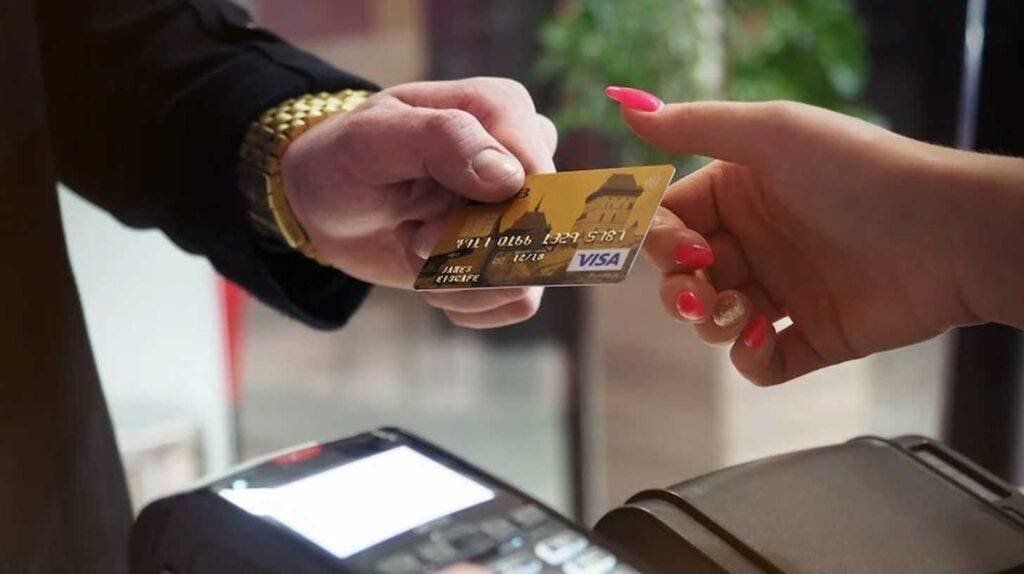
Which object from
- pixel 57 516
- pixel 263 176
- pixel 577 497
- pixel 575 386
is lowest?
pixel 577 497

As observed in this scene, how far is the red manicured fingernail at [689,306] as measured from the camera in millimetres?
557

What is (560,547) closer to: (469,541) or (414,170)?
(469,541)

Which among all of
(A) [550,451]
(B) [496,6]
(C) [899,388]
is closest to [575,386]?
(A) [550,451]

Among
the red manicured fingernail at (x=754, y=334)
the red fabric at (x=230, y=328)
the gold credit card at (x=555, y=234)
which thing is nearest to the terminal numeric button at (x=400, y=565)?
the gold credit card at (x=555, y=234)

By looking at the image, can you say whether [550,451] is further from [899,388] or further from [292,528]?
[292,528]

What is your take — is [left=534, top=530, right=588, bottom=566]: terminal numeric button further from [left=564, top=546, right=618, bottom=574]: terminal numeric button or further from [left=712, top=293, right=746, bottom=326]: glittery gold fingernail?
[left=712, top=293, right=746, bottom=326]: glittery gold fingernail

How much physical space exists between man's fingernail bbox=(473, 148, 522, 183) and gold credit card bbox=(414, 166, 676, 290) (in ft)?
0.03

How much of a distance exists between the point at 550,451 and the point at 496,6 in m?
0.81

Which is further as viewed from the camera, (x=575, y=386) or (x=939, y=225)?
(x=575, y=386)

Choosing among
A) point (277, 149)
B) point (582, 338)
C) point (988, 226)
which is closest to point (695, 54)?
point (582, 338)

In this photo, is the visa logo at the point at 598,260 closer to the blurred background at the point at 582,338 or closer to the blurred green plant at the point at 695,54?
the blurred background at the point at 582,338

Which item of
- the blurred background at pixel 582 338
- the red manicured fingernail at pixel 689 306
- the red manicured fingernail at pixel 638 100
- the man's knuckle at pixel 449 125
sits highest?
the red manicured fingernail at pixel 638 100

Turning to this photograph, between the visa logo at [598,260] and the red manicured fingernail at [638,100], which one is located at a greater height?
the red manicured fingernail at [638,100]

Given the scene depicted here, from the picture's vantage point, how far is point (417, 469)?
0.50m
